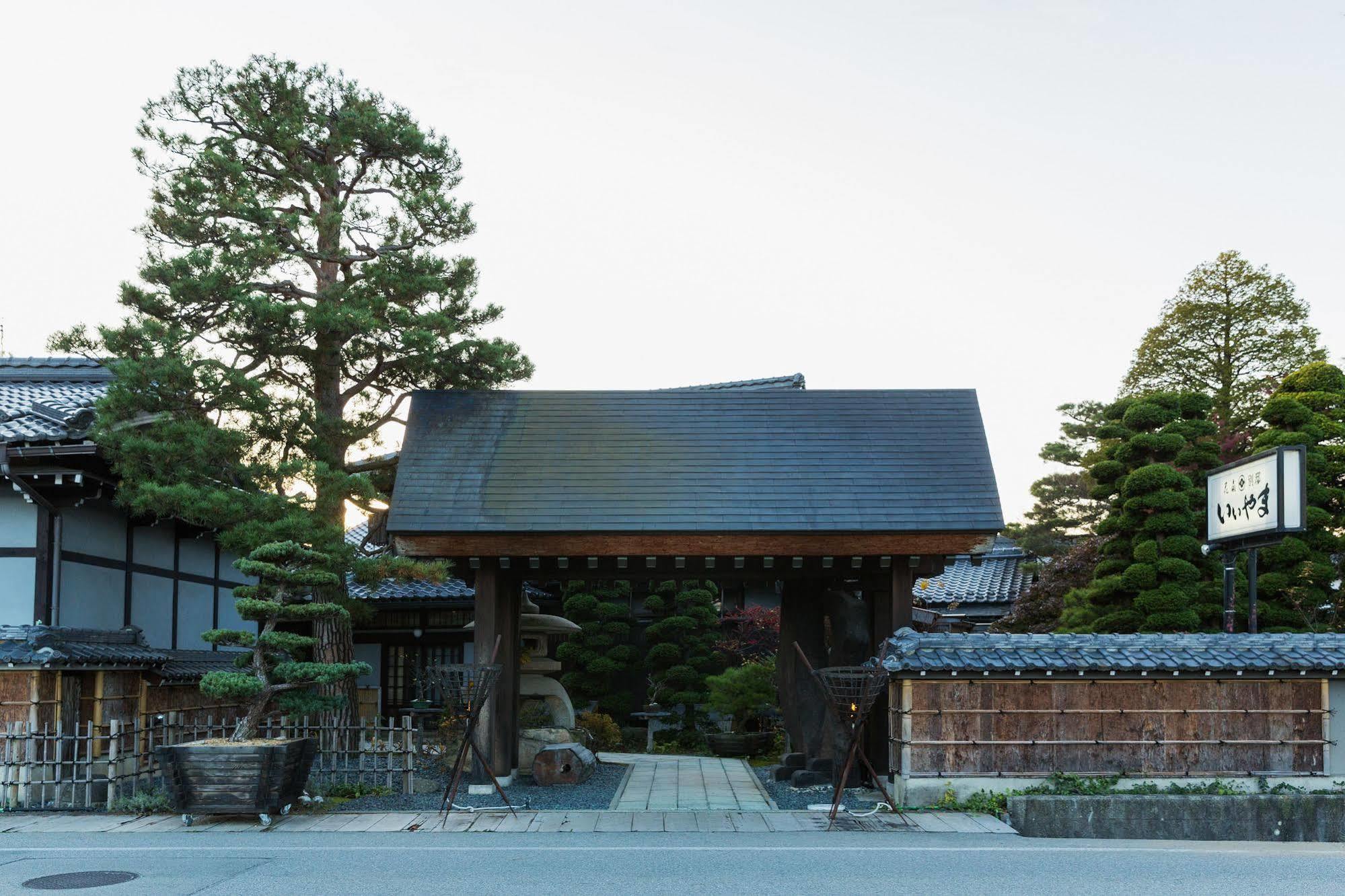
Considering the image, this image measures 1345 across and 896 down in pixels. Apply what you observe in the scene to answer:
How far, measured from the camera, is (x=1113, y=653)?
12.5 meters

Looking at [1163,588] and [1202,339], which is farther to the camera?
[1202,339]

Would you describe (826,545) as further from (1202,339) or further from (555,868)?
(1202,339)

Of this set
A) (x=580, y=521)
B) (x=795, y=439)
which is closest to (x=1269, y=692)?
(x=795, y=439)

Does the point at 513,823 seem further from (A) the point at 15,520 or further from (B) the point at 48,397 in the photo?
(B) the point at 48,397

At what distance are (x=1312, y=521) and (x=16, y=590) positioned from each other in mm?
17336

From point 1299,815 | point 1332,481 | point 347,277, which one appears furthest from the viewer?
point 1332,481

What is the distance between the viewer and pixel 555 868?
912 cm

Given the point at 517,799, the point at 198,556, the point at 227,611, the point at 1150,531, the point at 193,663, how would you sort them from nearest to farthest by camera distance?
the point at 517,799 < the point at 193,663 < the point at 1150,531 < the point at 198,556 < the point at 227,611

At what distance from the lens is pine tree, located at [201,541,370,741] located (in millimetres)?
12133

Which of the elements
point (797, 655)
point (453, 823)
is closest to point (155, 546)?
point (453, 823)

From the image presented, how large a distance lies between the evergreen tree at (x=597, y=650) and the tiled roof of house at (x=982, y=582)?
7214 mm

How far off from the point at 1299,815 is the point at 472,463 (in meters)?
9.91

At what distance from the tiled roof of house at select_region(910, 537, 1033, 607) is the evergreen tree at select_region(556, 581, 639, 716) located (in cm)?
721

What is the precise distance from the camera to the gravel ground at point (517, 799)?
12.6 meters
